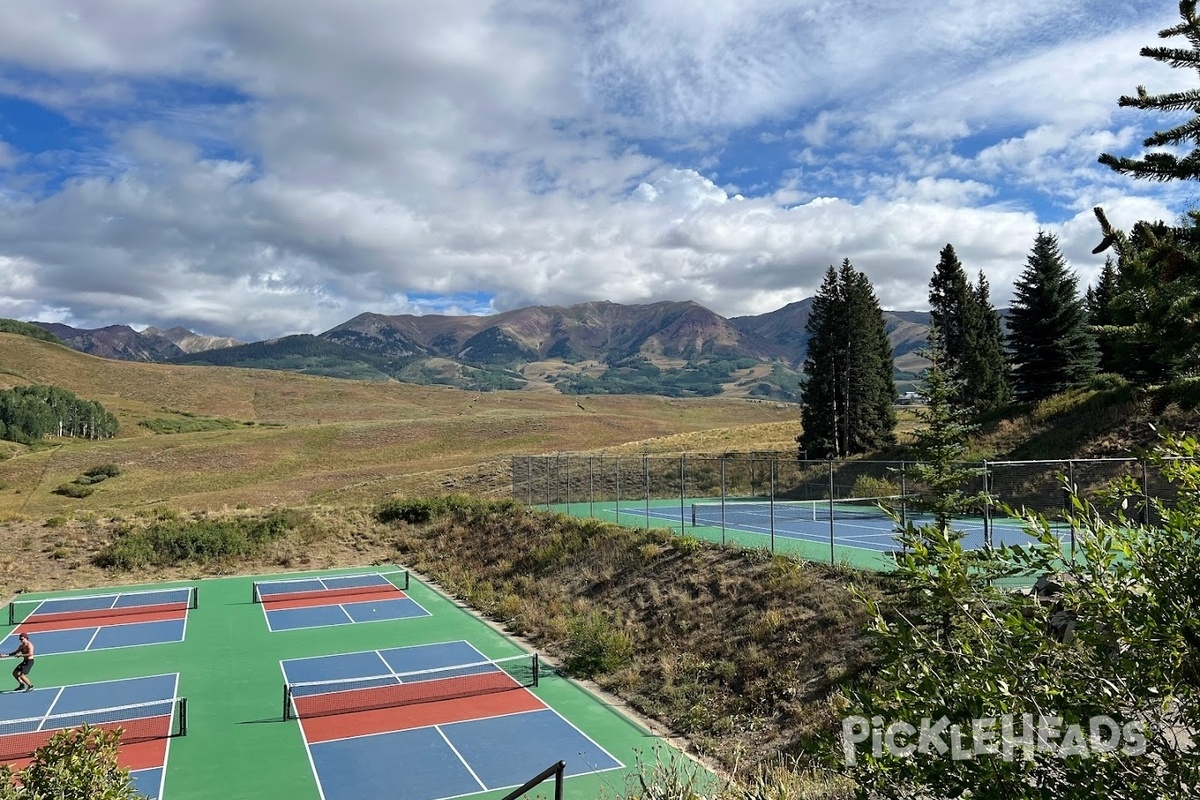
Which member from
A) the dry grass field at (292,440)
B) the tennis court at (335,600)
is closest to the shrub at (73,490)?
the dry grass field at (292,440)

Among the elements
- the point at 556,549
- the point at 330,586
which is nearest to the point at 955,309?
the point at 556,549

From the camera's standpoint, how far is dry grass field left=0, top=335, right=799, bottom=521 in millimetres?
59312

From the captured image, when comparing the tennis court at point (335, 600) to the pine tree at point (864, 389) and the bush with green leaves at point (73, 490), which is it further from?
the bush with green leaves at point (73, 490)

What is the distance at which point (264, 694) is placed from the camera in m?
19.0

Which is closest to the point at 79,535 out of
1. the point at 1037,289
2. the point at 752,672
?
the point at 752,672

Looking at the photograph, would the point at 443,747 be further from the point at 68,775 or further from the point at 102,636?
the point at 102,636

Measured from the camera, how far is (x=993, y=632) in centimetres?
471

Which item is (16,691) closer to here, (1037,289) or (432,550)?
(432,550)

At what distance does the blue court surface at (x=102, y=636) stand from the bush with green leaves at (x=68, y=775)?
18.6m

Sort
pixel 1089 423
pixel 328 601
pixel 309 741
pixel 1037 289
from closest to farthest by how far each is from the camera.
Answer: pixel 309 741, pixel 328 601, pixel 1089 423, pixel 1037 289

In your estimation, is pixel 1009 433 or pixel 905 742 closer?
Result: pixel 905 742

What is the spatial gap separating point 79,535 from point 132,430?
9796 centimetres

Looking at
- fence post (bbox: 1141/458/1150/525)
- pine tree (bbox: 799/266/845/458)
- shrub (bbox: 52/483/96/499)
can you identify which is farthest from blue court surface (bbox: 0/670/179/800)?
shrub (bbox: 52/483/96/499)

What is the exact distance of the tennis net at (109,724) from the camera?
15.5m
